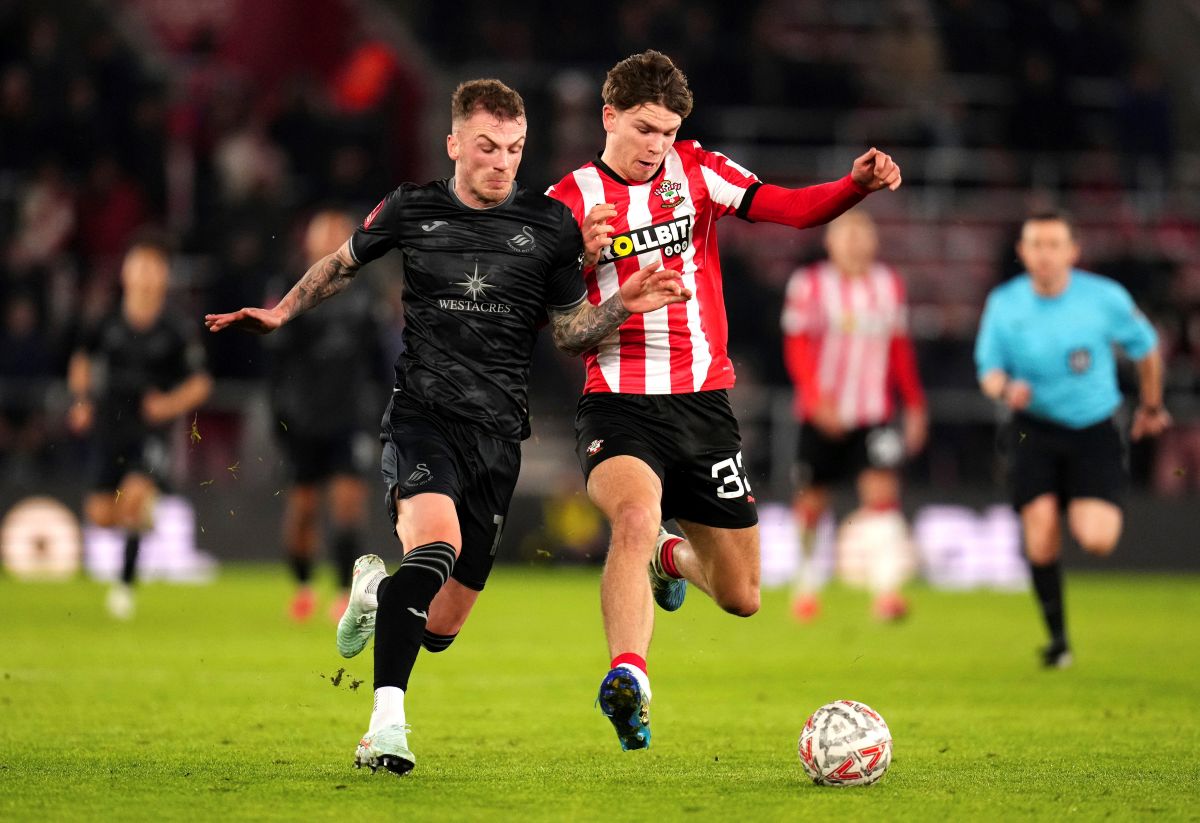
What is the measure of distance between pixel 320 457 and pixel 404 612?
21.1ft

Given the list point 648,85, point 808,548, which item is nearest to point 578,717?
point 648,85

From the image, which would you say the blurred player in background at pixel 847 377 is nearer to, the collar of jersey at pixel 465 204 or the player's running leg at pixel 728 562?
the player's running leg at pixel 728 562

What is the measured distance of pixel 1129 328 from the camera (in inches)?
381

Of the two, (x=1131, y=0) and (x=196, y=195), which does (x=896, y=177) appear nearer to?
(x=196, y=195)

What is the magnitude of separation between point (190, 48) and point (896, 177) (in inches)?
654

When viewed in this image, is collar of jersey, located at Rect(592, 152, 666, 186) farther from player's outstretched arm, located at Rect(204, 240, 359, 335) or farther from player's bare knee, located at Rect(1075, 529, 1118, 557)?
player's bare knee, located at Rect(1075, 529, 1118, 557)

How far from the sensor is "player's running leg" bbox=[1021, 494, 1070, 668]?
9.78 m

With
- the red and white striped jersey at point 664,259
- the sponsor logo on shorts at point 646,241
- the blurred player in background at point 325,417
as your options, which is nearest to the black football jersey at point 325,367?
the blurred player in background at point 325,417

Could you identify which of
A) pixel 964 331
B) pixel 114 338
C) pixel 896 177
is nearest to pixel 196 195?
pixel 114 338

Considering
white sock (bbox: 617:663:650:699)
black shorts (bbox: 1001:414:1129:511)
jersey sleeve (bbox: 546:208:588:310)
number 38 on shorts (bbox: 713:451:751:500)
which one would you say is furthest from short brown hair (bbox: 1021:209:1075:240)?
white sock (bbox: 617:663:650:699)

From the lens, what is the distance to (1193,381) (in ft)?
56.7

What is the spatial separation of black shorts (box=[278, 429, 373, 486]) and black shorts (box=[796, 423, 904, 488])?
3.10m

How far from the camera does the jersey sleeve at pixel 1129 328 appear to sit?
9656mm

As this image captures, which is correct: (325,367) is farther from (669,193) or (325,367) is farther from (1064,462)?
(669,193)
